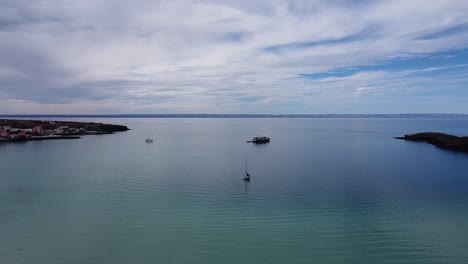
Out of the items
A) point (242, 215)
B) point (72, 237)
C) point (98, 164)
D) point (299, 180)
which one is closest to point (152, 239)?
point (72, 237)

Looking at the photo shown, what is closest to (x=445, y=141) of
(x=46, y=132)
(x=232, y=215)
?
(x=232, y=215)

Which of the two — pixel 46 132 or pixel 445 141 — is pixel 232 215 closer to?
pixel 445 141

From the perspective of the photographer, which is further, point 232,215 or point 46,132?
point 46,132

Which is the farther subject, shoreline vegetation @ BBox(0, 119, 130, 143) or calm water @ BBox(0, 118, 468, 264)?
shoreline vegetation @ BBox(0, 119, 130, 143)

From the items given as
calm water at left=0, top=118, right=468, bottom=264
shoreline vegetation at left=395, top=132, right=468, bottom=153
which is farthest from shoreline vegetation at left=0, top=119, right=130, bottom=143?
shoreline vegetation at left=395, top=132, right=468, bottom=153

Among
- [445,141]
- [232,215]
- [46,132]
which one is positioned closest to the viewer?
[232,215]

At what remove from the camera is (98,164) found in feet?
113

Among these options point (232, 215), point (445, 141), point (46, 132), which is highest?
point (445, 141)

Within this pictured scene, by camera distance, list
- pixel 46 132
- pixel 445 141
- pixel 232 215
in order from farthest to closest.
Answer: pixel 46 132 < pixel 445 141 < pixel 232 215

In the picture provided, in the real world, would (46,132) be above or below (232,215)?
above

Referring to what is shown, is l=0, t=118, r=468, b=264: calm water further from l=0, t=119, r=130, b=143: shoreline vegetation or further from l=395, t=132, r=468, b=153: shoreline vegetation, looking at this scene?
l=0, t=119, r=130, b=143: shoreline vegetation

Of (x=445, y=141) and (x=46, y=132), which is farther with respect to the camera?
(x=46, y=132)

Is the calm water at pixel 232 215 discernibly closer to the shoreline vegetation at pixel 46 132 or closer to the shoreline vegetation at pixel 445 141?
the shoreline vegetation at pixel 445 141

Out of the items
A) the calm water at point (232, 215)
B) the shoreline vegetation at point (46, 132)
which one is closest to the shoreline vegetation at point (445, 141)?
the calm water at point (232, 215)
